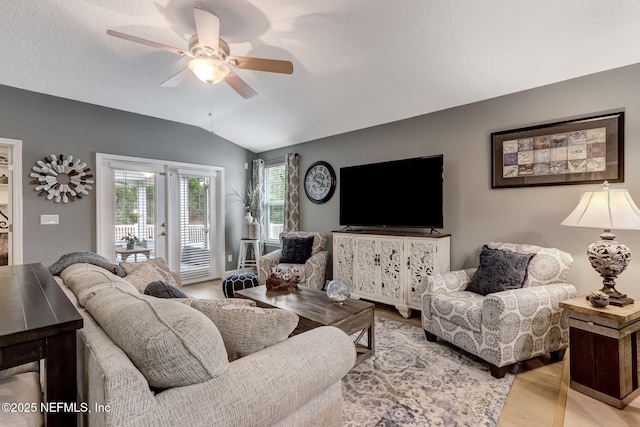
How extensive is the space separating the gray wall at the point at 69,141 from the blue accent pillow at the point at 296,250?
7.32 ft

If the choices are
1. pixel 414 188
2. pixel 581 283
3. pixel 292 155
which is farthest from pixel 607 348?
pixel 292 155

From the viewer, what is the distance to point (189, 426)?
87cm

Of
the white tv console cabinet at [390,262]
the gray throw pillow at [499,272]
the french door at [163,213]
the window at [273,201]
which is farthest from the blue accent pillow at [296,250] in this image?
the gray throw pillow at [499,272]

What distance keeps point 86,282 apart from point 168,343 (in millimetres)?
1086

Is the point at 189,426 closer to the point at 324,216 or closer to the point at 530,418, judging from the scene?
the point at 530,418

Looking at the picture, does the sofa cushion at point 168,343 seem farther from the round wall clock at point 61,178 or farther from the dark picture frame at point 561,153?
the round wall clock at point 61,178

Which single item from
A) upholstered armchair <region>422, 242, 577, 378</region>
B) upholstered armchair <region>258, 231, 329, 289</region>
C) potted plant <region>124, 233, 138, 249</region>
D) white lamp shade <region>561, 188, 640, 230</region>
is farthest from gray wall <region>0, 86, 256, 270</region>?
white lamp shade <region>561, 188, 640, 230</region>

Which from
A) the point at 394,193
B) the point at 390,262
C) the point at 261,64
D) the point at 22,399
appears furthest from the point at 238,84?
the point at 390,262

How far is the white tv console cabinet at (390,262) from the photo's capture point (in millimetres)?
3381

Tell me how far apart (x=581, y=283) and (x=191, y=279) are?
16.9ft

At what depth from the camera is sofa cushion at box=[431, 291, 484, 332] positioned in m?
2.40

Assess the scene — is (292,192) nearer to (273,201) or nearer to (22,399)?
(273,201)

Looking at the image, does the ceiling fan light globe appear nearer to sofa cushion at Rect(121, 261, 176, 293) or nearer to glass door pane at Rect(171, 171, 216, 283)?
sofa cushion at Rect(121, 261, 176, 293)

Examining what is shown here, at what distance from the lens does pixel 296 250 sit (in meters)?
4.57
